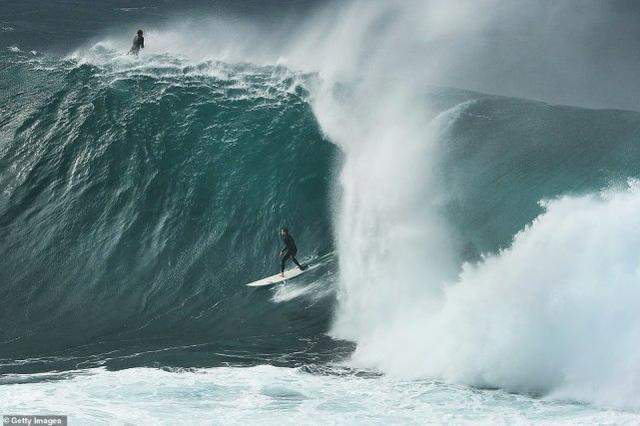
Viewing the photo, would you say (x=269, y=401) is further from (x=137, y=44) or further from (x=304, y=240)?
(x=137, y=44)

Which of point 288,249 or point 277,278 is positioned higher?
point 288,249

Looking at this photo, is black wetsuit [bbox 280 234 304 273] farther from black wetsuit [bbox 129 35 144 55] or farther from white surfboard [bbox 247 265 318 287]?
black wetsuit [bbox 129 35 144 55]

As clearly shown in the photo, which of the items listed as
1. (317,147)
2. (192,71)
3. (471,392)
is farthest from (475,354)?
(192,71)

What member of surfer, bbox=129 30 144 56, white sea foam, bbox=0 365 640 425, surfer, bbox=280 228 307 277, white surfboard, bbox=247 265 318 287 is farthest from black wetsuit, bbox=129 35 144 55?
white sea foam, bbox=0 365 640 425

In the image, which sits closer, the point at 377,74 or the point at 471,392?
the point at 471,392

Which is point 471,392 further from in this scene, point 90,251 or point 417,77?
point 417,77

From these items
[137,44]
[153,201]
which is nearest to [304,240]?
[153,201]
